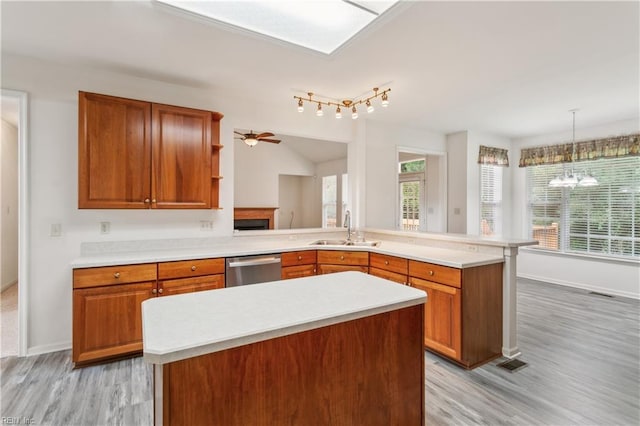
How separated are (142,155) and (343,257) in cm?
217

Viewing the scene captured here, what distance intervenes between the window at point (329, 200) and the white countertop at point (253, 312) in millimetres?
6296

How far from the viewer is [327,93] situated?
11.6ft

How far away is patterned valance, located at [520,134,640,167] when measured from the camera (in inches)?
180

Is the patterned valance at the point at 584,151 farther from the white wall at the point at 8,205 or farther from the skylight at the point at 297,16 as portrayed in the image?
the white wall at the point at 8,205

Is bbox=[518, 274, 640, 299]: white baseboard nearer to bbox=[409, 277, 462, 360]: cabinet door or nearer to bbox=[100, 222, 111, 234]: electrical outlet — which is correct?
bbox=[409, 277, 462, 360]: cabinet door

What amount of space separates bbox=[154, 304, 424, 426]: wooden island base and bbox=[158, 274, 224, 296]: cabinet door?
5.90 feet

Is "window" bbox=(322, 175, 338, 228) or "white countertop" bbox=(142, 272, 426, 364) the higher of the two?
"window" bbox=(322, 175, 338, 228)

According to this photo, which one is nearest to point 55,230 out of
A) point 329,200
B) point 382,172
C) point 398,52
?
point 398,52

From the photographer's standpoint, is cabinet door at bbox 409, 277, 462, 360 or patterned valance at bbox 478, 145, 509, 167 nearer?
cabinet door at bbox 409, 277, 462, 360

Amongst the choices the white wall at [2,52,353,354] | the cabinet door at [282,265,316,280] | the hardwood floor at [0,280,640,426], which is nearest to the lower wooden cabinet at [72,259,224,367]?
the hardwood floor at [0,280,640,426]

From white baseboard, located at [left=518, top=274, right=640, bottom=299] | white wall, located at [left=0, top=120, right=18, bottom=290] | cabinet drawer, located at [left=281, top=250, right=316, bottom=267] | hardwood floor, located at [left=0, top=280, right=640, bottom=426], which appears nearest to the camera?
hardwood floor, located at [left=0, top=280, right=640, bottom=426]

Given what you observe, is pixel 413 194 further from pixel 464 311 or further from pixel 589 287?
pixel 464 311

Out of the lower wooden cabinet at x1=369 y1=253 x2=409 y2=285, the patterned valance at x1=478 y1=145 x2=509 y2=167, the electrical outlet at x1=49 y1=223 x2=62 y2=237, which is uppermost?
the patterned valance at x1=478 y1=145 x2=509 y2=167

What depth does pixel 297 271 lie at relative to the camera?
11.1ft
